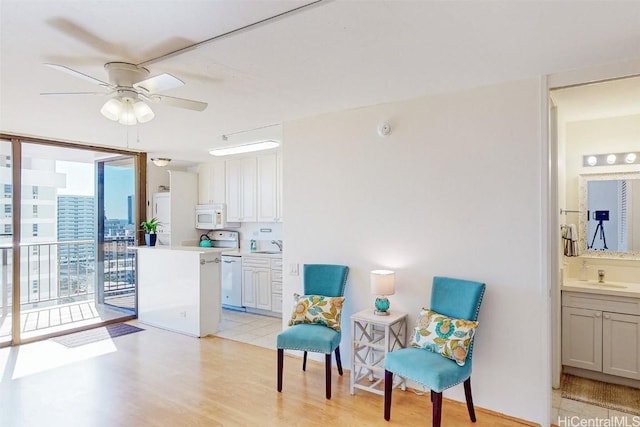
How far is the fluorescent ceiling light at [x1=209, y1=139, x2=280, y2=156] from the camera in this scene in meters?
5.05

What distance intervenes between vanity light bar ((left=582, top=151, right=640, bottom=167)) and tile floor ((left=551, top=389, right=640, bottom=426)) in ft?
7.33

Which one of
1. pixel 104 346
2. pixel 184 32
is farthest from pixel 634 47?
pixel 104 346

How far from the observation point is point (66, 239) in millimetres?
5316

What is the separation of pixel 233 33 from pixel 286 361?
313 cm

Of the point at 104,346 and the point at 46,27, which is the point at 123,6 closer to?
the point at 46,27

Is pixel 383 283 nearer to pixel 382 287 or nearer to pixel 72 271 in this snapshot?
pixel 382 287

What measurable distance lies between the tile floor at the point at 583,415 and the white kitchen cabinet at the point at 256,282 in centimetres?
378

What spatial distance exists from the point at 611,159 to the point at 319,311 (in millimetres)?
3172

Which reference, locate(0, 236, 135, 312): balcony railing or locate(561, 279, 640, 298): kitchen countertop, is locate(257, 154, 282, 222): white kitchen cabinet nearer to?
locate(0, 236, 135, 312): balcony railing

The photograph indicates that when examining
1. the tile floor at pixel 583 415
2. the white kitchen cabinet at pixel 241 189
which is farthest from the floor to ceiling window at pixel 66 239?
the tile floor at pixel 583 415

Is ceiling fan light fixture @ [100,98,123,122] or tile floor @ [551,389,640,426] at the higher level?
ceiling fan light fixture @ [100,98,123,122]

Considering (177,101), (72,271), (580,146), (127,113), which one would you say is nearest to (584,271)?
(580,146)

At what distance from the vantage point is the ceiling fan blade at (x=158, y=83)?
2.17 meters

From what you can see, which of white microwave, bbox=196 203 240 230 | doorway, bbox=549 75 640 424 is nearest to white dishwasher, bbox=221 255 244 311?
white microwave, bbox=196 203 240 230
